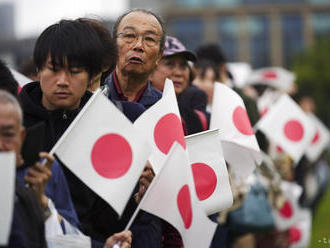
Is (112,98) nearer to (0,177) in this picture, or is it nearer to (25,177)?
(25,177)

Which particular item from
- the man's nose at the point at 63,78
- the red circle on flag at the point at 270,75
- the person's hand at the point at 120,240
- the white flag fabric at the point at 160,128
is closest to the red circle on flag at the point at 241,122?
the white flag fabric at the point at 160,128

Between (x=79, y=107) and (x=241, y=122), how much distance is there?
162 cm

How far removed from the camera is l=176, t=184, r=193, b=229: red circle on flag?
412 centimetres

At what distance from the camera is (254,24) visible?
86688 millimetres

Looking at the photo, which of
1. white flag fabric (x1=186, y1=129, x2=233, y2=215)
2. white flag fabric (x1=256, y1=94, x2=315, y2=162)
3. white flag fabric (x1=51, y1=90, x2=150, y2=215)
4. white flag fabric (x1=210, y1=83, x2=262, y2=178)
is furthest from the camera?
white flag fabric (x1=256, y1=94, x2=315, y2=162)

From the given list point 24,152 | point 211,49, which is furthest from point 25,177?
point 211,49

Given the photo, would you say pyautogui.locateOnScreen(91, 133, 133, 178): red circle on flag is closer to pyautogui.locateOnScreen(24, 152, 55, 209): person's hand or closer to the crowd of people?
the crowd of people

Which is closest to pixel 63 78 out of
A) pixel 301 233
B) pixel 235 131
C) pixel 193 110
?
pixel 235 131

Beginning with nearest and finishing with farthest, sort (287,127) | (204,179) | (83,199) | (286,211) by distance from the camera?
(83,199)
(204,179)
(287,127)
(286,211)

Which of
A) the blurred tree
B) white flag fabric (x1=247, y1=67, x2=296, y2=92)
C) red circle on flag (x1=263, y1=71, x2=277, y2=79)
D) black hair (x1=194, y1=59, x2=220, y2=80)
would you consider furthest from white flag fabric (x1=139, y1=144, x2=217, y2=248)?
the blurred tree

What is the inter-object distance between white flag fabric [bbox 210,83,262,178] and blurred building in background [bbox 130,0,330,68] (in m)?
78.0

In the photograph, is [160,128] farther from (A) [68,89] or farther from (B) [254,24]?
(B) [254,24]

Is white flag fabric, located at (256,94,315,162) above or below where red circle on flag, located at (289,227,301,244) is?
above

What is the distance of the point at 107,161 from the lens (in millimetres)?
3885
